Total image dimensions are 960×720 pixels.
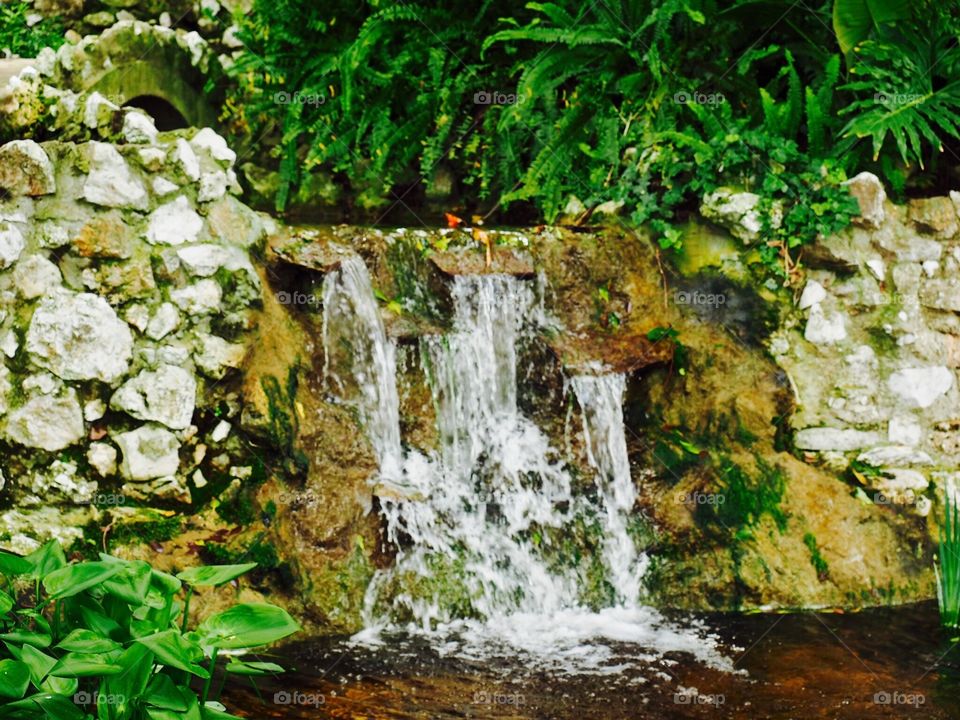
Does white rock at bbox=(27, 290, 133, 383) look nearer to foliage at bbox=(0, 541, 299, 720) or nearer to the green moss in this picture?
foliage at bbox=(0, 541, 299, 720)

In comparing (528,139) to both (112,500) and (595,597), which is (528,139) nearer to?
(595,597)

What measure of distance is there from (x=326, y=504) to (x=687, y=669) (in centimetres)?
203

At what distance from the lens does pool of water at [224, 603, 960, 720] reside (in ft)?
12.6

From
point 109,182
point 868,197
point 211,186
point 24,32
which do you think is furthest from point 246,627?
point 24,32

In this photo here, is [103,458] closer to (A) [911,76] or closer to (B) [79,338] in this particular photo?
(B) [79,338]

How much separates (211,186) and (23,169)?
3.09ft

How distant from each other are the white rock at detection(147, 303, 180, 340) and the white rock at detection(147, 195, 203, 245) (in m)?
0.39

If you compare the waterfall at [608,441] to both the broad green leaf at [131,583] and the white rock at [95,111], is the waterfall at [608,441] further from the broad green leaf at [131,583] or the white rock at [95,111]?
the broad green leaf at [131,583]

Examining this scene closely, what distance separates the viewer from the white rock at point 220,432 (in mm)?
4812

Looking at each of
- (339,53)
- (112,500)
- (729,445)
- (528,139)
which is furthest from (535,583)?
(339,53)

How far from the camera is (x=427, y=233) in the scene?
237 inches

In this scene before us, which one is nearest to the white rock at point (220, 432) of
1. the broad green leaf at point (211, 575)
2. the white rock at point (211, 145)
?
the white rock at point (211, 145)

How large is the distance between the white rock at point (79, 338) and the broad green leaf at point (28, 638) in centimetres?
242

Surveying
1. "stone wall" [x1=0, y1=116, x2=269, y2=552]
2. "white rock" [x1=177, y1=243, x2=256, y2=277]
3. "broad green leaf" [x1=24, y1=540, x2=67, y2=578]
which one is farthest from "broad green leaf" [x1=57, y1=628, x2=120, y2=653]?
"white rock" [x1=177, y1=243, x2=256, y2=277]
